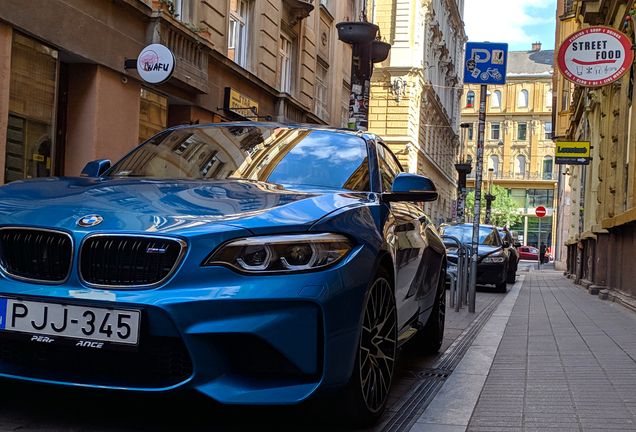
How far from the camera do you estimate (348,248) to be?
3.19m

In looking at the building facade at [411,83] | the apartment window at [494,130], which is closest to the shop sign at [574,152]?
the building facade at [411,83]

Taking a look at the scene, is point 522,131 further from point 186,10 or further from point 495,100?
point 186,10

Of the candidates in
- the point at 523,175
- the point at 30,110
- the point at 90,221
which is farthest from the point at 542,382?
the point at 523,175

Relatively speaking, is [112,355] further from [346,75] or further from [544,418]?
[346,75]

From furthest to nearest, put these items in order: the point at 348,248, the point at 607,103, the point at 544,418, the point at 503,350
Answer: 1. the point at 607,103
2. the point at 503,350
3. the point at 544,418
4. the point at 348,248

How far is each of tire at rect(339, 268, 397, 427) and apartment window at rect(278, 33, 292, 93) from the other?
57.1 feet

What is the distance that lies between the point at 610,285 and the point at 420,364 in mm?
10017

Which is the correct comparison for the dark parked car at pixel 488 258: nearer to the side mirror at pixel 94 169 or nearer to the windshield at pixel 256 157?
the windshield at pixel 256 157

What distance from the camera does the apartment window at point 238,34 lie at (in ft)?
56.0

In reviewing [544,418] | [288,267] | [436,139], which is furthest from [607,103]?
[436,139]

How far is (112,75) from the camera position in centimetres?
1178

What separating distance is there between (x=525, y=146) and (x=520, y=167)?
89.3 inches

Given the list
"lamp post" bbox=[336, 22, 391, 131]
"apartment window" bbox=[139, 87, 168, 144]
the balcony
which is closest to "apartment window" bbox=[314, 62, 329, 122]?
the balcony

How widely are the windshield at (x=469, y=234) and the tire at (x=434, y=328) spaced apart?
967cm
